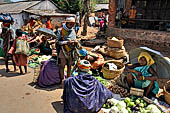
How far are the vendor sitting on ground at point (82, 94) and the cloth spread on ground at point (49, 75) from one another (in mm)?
1199

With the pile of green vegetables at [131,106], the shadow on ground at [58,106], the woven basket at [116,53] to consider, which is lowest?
the shadow on ground at [58,106]

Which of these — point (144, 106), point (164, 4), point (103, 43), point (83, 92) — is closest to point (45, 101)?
point (83, 92)

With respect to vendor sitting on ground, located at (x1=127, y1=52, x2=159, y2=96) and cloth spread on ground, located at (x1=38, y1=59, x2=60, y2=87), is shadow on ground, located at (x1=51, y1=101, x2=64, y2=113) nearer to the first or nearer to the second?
cloth spread on ground, located at (x1=38, y1=59, x2=60, y2=87)

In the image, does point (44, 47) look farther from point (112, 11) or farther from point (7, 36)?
point (112, 11)

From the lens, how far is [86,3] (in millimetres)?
10742

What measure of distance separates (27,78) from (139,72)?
10.8 ft

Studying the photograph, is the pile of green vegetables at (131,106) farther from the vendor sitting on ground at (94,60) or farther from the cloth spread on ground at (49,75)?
the vendor sitting on ground at (94,60)

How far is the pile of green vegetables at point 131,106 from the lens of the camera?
8.76 ft

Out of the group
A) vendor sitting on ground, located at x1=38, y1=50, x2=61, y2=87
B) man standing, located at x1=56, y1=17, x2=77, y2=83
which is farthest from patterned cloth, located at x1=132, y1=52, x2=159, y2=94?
vendor sitting on ground, located at x1=38, y1=50, x2=61, y2=87

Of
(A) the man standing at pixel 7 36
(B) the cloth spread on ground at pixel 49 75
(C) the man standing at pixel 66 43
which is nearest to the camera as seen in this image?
(C) the man standing at pixel 66 43

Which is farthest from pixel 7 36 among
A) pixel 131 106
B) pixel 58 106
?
pixel 131 106

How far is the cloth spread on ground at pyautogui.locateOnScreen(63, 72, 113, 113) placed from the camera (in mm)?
2785

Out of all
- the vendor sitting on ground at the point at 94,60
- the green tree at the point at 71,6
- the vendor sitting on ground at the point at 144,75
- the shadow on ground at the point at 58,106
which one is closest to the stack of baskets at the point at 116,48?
the vendor sitting on ground at the point at 94,60

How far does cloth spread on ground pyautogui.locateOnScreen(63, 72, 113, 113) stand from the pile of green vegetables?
27 cm
